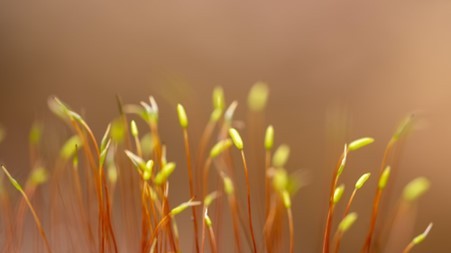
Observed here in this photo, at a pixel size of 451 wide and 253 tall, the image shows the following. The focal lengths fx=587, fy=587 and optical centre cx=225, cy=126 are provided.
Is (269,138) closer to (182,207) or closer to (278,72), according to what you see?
(182,207)

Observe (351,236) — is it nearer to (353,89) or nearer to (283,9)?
(353,89)

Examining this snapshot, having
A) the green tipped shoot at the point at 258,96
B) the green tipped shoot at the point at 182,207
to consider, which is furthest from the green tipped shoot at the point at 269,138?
the green tipped shoot at the point at 258,96

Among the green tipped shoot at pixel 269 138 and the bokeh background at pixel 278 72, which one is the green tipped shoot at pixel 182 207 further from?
the bokeh background at pixel 278 72

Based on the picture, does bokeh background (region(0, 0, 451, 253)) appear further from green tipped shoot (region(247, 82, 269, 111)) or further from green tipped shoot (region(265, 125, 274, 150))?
green tipped shoot (region(265, 125, 274, 150))

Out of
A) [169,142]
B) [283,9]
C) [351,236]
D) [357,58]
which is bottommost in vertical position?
[351,236]

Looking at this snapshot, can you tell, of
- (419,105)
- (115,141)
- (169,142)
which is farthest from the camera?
(169,142)

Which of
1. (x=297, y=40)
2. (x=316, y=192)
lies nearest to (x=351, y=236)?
(x=316, y=192)
